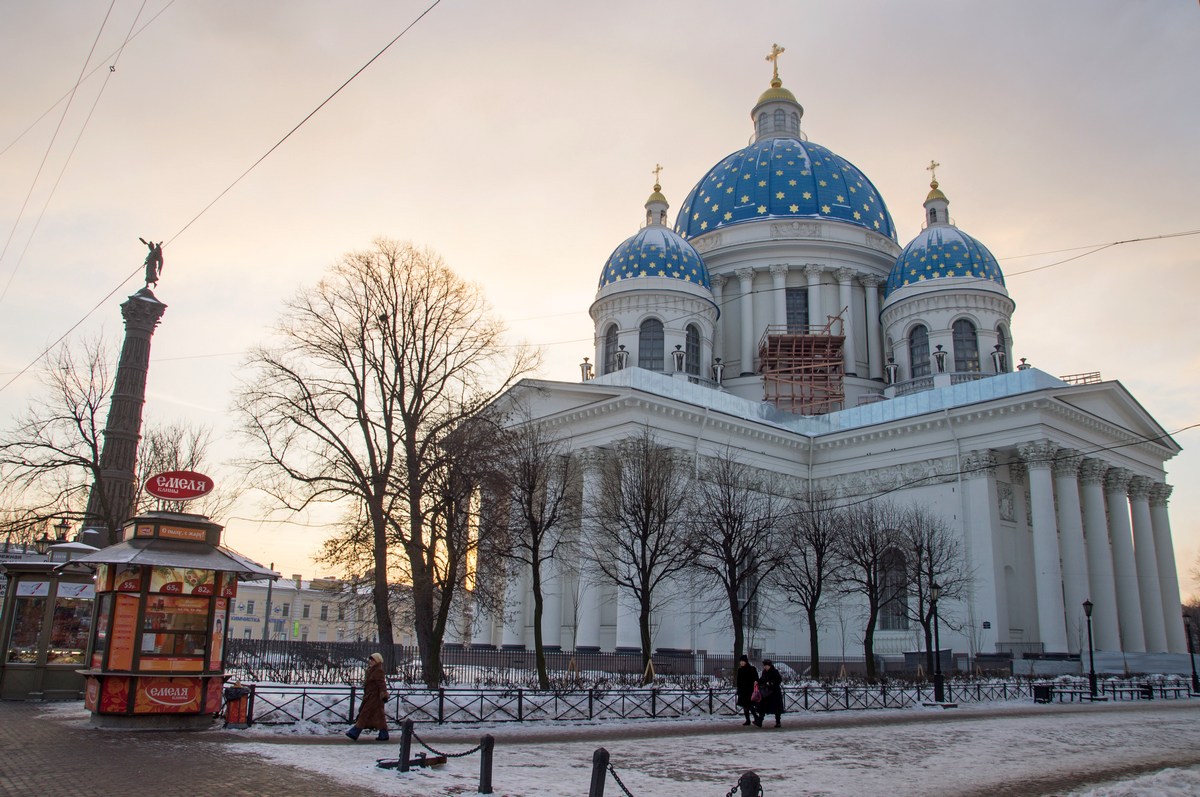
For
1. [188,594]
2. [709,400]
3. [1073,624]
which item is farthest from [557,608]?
[188,594]

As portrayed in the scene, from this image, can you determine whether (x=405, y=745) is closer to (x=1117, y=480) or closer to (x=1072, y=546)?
(x=1072, y=546)

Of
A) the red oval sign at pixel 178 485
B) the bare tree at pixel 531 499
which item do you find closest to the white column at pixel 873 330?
the bare tree at pixel 531 499

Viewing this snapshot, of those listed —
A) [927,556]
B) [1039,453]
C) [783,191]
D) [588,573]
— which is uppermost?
[783,191]

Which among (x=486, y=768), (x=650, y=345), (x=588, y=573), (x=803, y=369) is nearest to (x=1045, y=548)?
(x=803, y=369)

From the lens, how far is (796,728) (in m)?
20.0

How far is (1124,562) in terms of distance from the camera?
42719mm

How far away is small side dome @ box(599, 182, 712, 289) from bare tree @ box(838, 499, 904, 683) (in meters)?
16.9

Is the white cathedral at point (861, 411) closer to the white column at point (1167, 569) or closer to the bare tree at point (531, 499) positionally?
the white column at point (1167, 569)

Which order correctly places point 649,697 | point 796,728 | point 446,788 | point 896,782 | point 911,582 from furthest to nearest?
point 911,582, point 649,697, point 796,728, point 896,782, point 446,788

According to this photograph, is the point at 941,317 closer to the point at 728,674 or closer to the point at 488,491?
the point at 728,674

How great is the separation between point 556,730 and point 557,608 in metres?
22.0

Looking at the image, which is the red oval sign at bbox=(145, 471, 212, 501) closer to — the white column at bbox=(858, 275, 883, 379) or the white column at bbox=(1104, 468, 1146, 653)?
the white column at bbox=(1104, 468, 1146, 653)

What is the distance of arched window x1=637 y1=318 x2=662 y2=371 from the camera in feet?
165

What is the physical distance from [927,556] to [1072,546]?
7.33 meters
